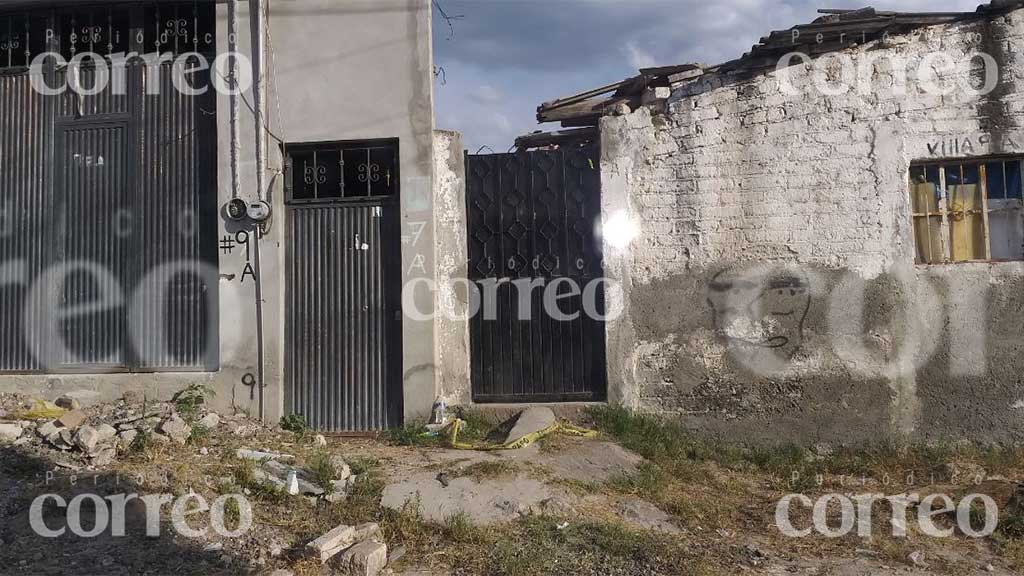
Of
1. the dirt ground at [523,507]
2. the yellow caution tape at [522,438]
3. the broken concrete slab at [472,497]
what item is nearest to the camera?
the dirt ground at [523,507]

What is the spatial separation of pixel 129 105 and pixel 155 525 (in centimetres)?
433

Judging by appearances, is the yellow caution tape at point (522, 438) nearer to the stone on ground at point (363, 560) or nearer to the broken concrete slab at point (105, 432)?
the stone on ground at point (363, 560)

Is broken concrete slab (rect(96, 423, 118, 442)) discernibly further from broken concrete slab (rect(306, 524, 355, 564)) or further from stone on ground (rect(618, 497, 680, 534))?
stone on ground (rect(618, 497, 680, 534))

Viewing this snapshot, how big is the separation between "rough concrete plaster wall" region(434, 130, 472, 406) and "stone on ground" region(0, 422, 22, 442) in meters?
3.35

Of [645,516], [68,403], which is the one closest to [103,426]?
[68,403]

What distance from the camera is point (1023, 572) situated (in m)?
4.44

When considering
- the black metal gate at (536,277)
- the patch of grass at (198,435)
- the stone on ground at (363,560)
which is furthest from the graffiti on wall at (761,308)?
the patch of grass at (198,435)

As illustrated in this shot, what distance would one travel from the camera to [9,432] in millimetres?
5848

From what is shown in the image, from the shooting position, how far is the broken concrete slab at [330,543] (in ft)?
14.0

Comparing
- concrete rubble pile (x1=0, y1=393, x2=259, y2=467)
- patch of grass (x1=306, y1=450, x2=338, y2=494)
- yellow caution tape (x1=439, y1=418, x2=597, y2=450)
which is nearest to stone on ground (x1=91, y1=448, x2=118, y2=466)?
concrete rubble pile (x1=0, y1=393, x2=259, y2=467)

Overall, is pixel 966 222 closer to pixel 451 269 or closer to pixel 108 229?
pixel 451 269

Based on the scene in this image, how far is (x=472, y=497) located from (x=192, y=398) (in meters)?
3.04

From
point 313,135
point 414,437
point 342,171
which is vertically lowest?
point 414,437

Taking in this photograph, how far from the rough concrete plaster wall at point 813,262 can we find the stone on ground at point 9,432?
4861 mm
